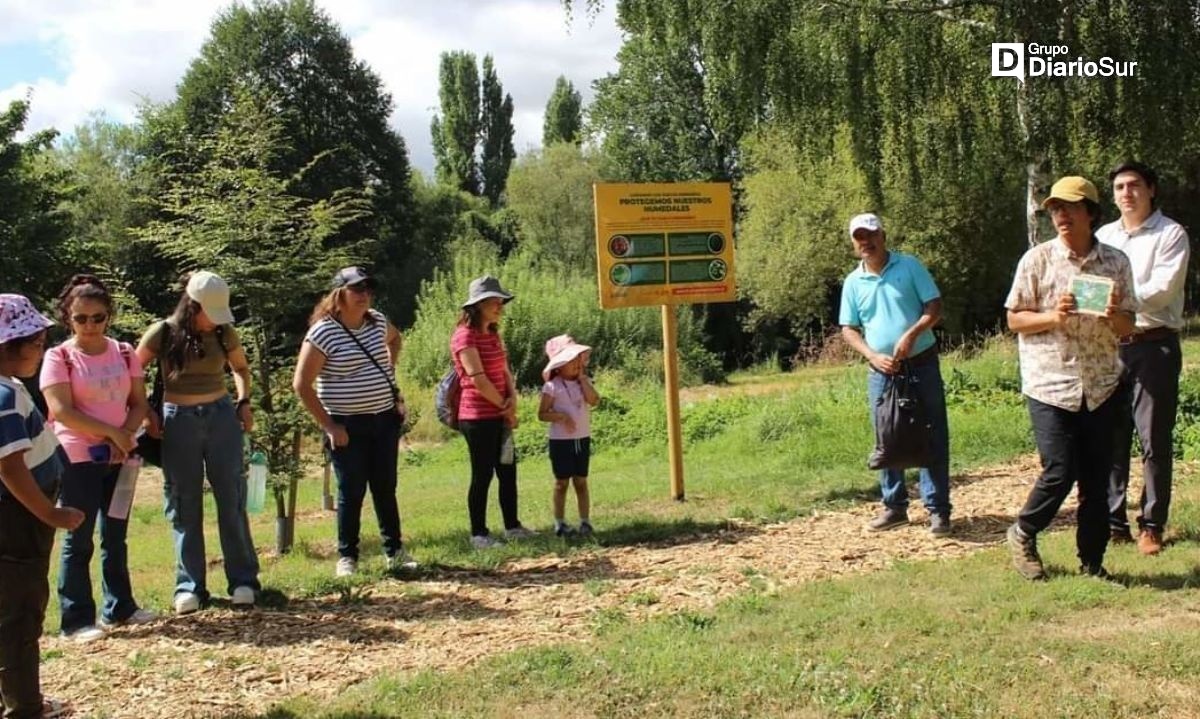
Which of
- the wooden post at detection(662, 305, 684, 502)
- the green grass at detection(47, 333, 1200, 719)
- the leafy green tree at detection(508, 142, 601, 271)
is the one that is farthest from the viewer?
the leafy green tree at detection(508, 142, 601, 271)

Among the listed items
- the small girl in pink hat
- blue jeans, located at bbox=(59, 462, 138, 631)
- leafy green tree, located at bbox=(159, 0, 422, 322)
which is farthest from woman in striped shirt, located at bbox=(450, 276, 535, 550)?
leafy green tree, located at bbox=(159, 0, 422, 322)

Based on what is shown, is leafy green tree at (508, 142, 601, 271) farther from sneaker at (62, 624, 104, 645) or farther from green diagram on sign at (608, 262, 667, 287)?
sneaker at (62, 624, 104, 645)

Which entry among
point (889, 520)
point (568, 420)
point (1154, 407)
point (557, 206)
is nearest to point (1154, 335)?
point (1154, 407)

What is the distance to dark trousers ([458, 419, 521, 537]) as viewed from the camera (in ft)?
22.9

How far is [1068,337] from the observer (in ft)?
16.5

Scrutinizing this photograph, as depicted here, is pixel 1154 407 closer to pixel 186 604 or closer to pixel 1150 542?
pixel 1150 542

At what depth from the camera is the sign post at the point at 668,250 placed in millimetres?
8852

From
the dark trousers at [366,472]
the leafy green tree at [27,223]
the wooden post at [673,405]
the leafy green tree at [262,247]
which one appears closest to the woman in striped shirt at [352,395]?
the dark trousers at [366,472]

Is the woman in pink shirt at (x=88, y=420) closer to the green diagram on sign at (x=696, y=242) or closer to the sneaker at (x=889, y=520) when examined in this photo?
the sneaker at (x=889, y=520)

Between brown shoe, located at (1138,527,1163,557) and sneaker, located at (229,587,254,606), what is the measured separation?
4932 millimetres

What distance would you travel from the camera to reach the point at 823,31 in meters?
11.9

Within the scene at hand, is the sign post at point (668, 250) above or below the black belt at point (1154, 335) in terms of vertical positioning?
above

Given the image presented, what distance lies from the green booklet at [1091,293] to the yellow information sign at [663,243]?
4284 mm

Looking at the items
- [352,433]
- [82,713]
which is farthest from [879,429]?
[82,713]
